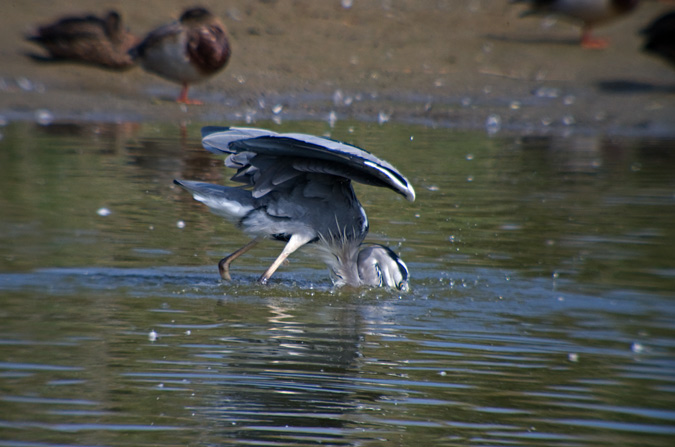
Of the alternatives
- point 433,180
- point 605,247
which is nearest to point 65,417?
point 605,247

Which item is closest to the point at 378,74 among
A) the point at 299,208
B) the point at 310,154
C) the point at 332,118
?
the point at 332,118

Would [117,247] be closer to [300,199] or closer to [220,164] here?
[300,199]

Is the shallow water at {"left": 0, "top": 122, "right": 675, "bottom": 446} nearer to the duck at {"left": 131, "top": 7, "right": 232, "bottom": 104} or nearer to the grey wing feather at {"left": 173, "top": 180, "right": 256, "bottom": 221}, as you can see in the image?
the grey wing feather at {"left": 173, "top": 180, "right": 256, "bottom": 221}

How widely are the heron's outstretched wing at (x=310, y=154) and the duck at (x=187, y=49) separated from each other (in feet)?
24.2

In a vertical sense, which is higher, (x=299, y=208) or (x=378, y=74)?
(x=378, y=74)

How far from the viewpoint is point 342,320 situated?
18.5 feet

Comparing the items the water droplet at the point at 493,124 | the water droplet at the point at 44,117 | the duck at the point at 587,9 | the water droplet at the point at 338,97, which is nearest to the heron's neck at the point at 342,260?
the water droplet at the point at 493,124

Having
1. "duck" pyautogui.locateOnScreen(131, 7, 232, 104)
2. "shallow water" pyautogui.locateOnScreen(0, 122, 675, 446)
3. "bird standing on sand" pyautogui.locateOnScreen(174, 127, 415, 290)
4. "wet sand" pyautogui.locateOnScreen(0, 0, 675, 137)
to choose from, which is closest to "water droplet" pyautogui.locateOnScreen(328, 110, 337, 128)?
"wet sand" pyautogui.locateOnScreen(0, 0, 675, 137)

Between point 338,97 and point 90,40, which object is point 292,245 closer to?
point 338,97

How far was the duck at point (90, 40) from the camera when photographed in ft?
48.5

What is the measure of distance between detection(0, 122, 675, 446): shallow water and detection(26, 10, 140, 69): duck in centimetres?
489

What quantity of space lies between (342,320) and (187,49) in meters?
8.67

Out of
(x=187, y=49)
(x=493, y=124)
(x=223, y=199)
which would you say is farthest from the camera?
(x=493, y=124)

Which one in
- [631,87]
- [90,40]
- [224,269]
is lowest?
[224,269]
